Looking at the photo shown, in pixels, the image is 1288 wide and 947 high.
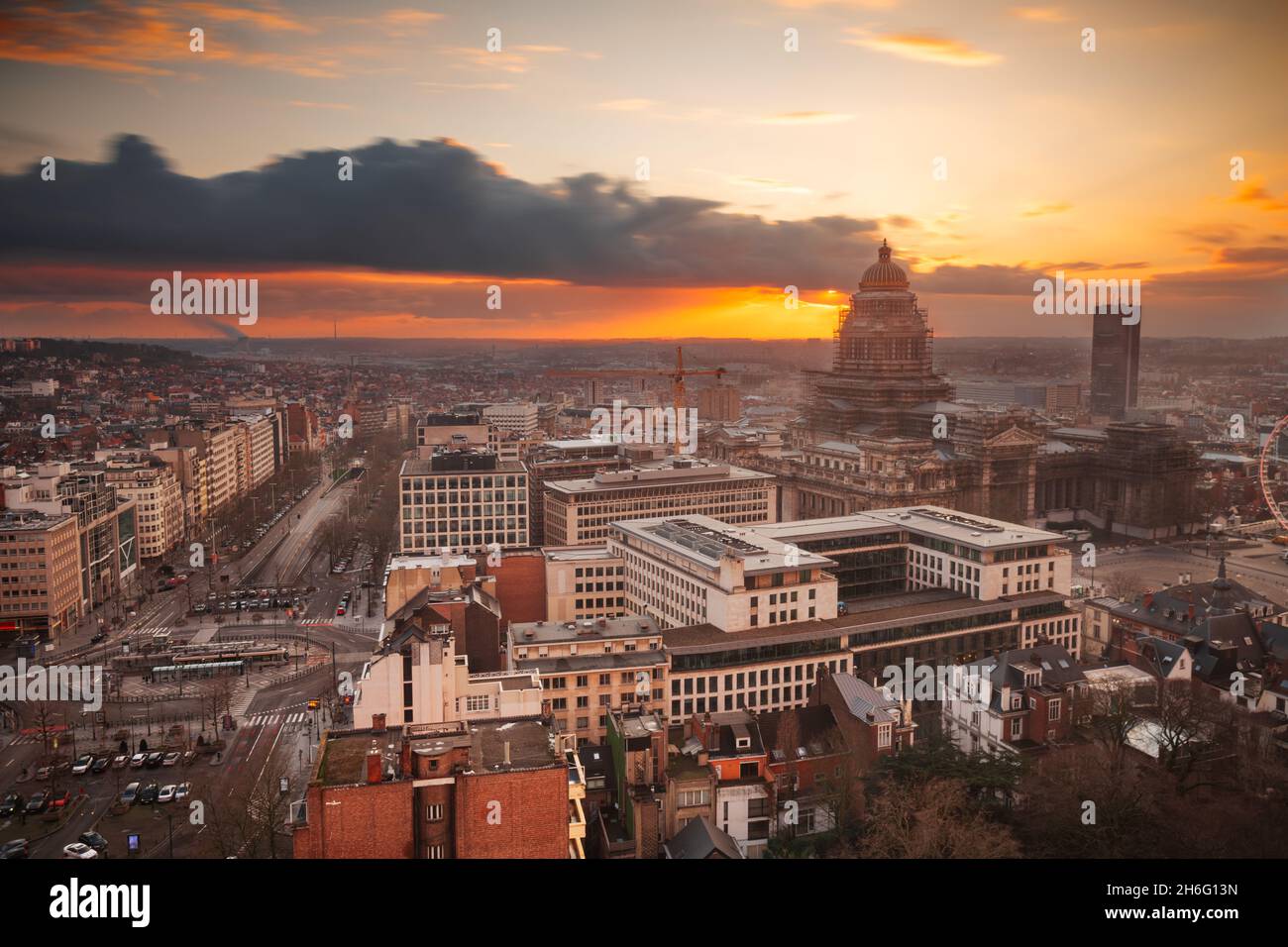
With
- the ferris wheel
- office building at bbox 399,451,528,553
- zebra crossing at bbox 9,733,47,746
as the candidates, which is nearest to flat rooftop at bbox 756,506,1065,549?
the ferris wheel

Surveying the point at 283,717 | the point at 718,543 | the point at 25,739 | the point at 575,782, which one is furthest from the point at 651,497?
the point at 575,782

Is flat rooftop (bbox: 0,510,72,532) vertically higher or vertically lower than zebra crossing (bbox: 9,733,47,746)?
higher

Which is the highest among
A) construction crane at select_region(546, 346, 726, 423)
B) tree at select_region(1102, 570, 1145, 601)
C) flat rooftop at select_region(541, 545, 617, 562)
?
construction crane at select_region(546, 346, 726, 423)

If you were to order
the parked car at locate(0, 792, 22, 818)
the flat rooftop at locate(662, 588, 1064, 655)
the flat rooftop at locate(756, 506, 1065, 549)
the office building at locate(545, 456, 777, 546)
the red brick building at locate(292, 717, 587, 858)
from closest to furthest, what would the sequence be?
the red brick building at locate(292, 717, 587, 858) → the parked car at locate(0, 792, 22, 818) → the flat rooftop at locate(662, 588, 1064, 655) → the flat rooftop at locate(756, 506, 1065, 549) → the office building at locate(545, 456, 777, 546)

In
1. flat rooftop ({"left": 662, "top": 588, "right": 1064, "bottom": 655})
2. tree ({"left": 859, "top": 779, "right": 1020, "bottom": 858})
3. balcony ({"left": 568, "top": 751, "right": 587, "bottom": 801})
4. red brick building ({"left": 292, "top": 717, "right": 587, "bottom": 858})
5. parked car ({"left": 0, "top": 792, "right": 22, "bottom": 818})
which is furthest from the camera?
flat rooftop ({"left": 662, "top": 588, "right": 1064, "bottom": 655})

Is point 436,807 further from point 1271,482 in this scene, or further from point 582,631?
point 1271,482

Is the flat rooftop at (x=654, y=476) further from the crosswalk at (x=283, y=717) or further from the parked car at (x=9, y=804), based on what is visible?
the parked car at (x=9, y=804)

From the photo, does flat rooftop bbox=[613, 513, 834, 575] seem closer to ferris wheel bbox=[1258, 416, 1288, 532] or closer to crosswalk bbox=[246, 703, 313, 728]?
crosswalk bbox=[246, 703, 313, 728]

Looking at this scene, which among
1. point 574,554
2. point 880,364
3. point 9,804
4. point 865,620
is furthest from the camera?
point 880,364
